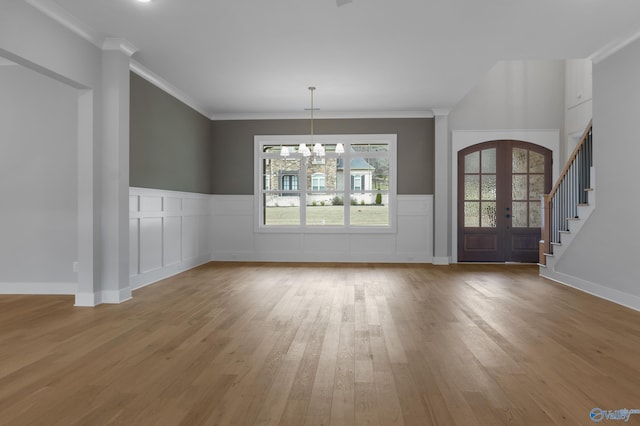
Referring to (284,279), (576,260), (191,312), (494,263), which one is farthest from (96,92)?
(494,263)

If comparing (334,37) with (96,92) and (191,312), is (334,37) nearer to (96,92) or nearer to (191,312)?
(96,92)

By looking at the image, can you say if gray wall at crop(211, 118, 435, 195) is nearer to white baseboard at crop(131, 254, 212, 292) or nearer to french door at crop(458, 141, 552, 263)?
french door at crop(458, 141, 552, 263)

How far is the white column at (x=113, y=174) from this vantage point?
4457mm

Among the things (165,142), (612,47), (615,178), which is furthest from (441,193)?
(165,142)

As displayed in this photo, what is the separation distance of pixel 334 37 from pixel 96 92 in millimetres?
2577

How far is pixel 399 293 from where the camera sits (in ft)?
16.6

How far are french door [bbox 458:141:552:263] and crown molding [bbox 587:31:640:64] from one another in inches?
115

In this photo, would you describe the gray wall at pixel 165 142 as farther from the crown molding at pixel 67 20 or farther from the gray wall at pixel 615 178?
the gray wall at pixel 615 178

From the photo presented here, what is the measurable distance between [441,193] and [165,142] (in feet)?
15.8

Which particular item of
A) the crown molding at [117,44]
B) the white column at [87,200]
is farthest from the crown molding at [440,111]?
A: the white column at [87,200]

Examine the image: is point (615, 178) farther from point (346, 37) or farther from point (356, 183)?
point (356, 183)

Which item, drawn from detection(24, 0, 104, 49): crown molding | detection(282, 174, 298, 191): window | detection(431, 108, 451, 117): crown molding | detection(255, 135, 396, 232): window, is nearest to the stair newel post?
detection(431, 108, 451, 117): crown molding

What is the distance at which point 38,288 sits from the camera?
191 inches

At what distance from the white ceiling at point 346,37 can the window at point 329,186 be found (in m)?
1.77
